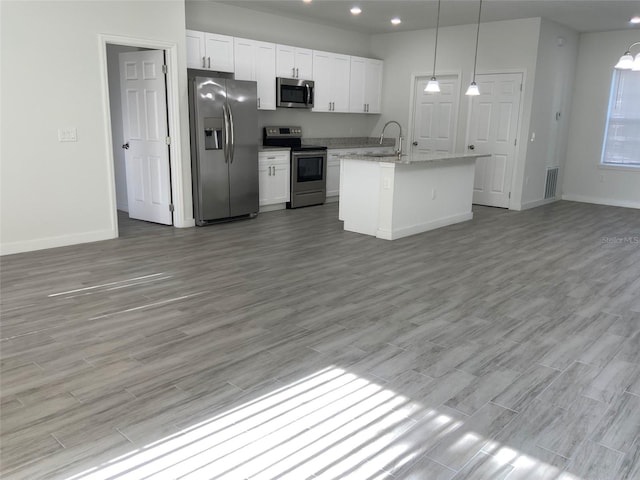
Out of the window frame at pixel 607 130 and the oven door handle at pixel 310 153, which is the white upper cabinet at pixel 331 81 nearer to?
the oven door handle at pixel 310 153

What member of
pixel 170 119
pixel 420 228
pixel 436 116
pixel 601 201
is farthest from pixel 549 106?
pixel 170 119

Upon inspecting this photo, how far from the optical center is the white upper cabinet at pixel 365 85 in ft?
28.9

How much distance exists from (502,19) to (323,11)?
2.67 m

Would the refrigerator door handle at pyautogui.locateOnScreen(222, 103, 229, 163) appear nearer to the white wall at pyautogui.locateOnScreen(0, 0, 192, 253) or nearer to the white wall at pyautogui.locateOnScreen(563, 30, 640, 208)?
the white wall at pyautogui.locateOnScreen(0, 0, 192, 253)

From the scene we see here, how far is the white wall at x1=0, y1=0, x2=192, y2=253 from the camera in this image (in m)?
4.79

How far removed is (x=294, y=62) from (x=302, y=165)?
1550 mm

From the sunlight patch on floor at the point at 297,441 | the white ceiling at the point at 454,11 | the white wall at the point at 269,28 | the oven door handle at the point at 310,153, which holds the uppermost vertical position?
the white ceiling at the point at 454,11

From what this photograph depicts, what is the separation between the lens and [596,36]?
8445 millimetres

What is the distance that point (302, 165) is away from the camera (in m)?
7.82

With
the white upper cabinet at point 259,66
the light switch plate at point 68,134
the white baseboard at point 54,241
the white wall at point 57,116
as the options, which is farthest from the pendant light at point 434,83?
the white baseboard at point 54,241

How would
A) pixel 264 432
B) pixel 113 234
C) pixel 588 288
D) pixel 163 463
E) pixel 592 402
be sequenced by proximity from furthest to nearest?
pixel 113 234, pixel 588 288, pixel 592 402, pixel 264 432, pixel 163 463

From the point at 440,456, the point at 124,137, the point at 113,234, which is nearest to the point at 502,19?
the point at 124,137

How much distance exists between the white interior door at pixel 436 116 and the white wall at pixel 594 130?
7.22ft

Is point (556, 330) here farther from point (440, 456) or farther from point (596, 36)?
point (596, 36)
